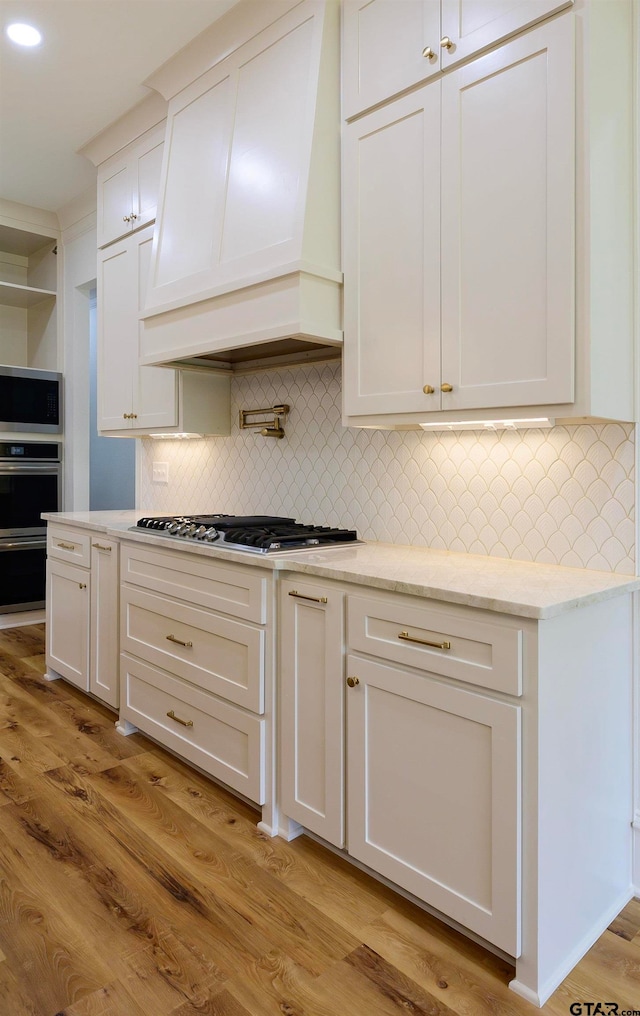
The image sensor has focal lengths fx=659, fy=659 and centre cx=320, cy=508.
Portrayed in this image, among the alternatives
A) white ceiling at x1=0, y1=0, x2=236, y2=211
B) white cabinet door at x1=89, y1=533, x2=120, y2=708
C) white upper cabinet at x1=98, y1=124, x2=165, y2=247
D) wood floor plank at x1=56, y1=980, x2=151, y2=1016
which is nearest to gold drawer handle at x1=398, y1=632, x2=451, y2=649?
wood floor plank at x1=56, y1=980, x2=151, y2=1016

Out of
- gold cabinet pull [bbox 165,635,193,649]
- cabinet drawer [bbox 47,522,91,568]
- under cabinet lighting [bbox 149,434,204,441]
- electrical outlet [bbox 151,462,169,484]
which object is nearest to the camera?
gold cabinet pull [bbox 165,635,193,649]

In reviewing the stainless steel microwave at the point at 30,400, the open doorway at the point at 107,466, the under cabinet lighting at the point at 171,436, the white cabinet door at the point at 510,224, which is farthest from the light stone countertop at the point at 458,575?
the open doorway at the point at 107,466

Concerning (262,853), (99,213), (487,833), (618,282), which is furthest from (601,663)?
(99,213)

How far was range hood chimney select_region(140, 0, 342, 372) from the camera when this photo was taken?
2.22 metres

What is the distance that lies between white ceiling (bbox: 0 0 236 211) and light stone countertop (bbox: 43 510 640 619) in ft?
6.92

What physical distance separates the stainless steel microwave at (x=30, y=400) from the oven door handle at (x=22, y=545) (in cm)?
79

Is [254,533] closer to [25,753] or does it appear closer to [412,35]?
[25,753]

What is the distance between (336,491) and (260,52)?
5.57ft

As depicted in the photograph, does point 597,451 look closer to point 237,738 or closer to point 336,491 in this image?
point 336,491

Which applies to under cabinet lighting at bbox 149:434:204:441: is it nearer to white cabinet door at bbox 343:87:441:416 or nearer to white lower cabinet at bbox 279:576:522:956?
white cabinet door at bbox 343:87:441:416

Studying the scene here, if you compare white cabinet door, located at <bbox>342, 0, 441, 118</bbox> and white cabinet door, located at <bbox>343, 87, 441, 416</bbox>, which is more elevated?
white cabinet door, located at <bbox>342, 0, 441, 118</bbox>

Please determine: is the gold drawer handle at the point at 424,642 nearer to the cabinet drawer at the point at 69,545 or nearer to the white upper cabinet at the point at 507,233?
the white upper cabinet at the point at 507,233

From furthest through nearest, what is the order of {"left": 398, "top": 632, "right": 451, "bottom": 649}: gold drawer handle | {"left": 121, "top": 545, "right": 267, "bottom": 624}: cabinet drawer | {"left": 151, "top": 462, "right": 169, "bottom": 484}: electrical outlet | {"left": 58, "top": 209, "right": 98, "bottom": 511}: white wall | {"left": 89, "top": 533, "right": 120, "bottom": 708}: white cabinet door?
{"left": 58, "top": 209, "right": 98, "bottom": 511}: white wall → {"left": 151, "top": 462, "right": 169, "bottom": 484}: electrical outlet → {"left": 89, "top": 533, "right": 120, "bottom": 708}: white cabinet door → {"left": 121, "top": 545, "right": 267, "bottom": 624}: cabinet drawer → {"left": 398, "top": 632, "right": 451, "bottom": 649}: gold drawer handle

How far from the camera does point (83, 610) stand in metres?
3.28
